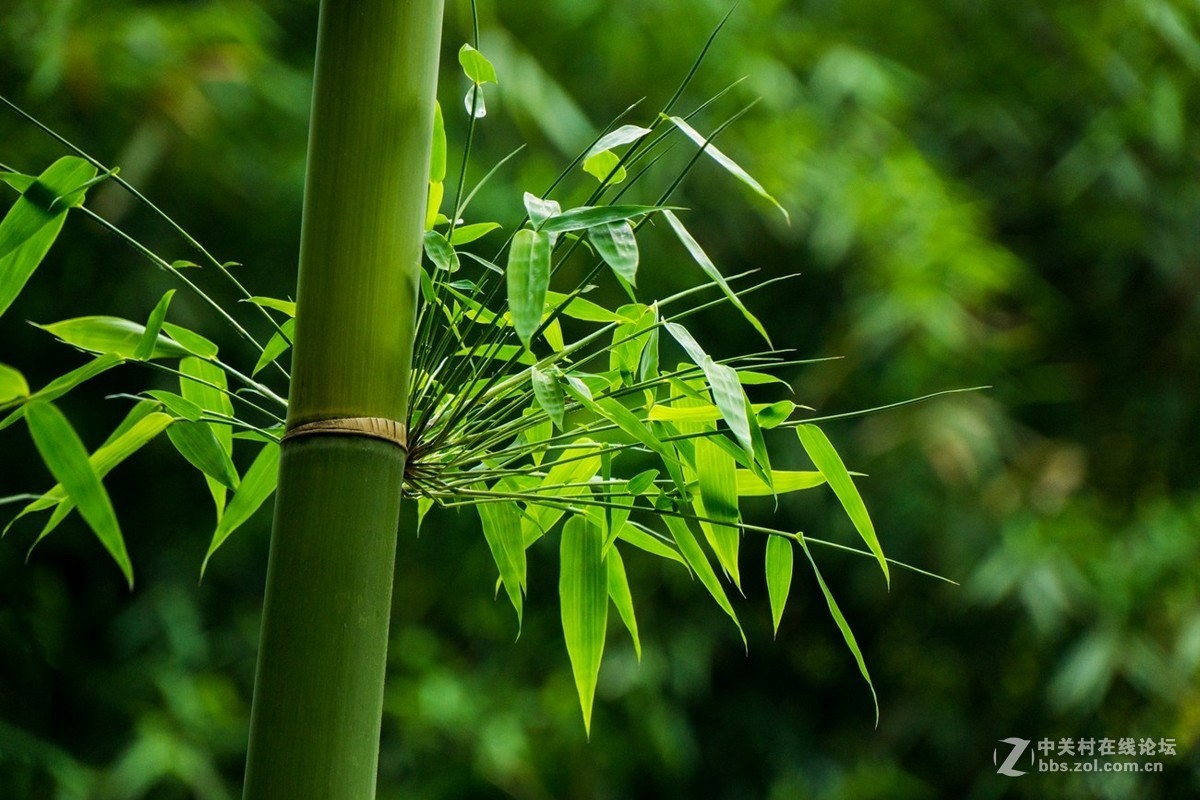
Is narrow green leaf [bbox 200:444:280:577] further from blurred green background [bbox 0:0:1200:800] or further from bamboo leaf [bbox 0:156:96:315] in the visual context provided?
blurred green background [bbox 0:0:1200:800]

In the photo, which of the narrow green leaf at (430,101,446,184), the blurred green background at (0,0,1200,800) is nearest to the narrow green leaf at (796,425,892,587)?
the narrow green leaf at (430,101,446,184)

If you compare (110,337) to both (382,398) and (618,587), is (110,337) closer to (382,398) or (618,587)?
(382,398)

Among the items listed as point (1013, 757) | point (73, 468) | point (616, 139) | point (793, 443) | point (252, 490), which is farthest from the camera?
point (793, 443)

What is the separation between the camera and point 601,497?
562 millimetres

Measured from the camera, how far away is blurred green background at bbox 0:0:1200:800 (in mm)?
1919

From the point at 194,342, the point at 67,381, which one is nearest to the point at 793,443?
the point at 194,342

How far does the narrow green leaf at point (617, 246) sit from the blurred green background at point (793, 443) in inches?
57.7

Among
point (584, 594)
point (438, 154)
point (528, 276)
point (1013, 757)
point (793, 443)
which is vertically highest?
point (793, 443)

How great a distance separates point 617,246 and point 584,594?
187mm

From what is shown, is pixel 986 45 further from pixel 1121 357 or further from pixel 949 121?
pixel 1121 357

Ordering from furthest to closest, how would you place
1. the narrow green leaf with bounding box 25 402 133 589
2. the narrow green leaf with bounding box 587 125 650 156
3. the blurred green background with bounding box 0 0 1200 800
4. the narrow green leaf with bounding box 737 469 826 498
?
the blurred green background with bounding box 0 0 1200 800 < the narrow green leaf with bounding box 737 469 826 498 < the narrow green leaf with bounding box 587 125 650 156 < the narrow green leaf with bounding box 25 402 133 589

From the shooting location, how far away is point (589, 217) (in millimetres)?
460

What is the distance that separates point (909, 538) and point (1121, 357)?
0.72m

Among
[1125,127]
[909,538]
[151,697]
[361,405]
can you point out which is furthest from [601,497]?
[1125,127]
